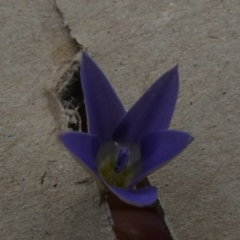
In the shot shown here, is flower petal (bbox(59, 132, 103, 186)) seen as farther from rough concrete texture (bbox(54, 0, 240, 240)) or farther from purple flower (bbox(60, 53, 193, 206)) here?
rough concrete texture (bbox(54, 0, 240, 240))

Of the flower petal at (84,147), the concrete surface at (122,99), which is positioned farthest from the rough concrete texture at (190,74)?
the flower petal at (84,147)

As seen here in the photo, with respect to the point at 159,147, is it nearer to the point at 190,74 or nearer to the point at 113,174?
the point at 113,174

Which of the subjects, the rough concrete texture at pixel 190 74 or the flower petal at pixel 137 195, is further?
the rough concrete texture at pixel 190 74

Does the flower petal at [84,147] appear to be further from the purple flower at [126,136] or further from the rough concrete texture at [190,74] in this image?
the rough concrete texture at [190,74]

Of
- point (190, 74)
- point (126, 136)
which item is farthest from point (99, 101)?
point (190, 74)

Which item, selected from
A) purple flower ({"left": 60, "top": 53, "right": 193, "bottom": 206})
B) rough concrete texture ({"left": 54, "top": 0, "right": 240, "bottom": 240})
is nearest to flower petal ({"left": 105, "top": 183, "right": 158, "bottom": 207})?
purple flower ({"left": 60, "top": 53, "right": 193, "bottom": 206})

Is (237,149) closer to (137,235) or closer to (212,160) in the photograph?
(212,160)
